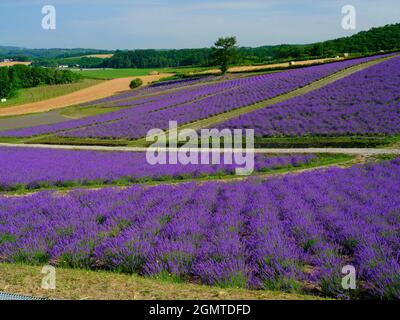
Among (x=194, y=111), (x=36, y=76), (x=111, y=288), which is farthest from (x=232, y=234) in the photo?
(x=36, y=76)

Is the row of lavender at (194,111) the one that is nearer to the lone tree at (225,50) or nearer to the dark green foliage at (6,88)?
the lone tree at (225,50)

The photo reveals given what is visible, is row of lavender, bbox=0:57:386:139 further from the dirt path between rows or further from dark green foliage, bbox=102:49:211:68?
dark green foliage, bbox=102:49:211:68

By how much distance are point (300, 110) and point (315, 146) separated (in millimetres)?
9268

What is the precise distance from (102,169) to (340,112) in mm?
17301

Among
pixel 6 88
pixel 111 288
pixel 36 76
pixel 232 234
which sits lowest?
pixel 111 288

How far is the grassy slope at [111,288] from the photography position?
5.28 meters

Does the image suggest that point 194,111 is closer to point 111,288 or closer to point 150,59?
point 111,288

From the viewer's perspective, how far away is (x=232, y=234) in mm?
7477

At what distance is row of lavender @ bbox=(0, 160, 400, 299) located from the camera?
5.80 metres

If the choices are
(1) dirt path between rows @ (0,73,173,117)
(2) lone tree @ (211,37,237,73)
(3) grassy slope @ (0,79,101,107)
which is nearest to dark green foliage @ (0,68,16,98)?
(3) grassy slope @ (0,79,101,107)

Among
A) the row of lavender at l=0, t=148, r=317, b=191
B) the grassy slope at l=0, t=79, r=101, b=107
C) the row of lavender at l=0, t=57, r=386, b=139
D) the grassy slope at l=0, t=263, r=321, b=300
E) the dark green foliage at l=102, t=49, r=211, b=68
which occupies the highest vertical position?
the dark green foliage at l=102, t=49, r=211, b=68

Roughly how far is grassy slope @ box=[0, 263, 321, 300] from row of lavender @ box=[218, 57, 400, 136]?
19696mm

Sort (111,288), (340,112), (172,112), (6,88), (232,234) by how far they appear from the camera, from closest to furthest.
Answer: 1. (111,288)
2. (232,234)
3. (340,112)
4. (172,112)
5. (6,88)

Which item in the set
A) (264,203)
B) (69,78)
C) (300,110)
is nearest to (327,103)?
(300,110)
